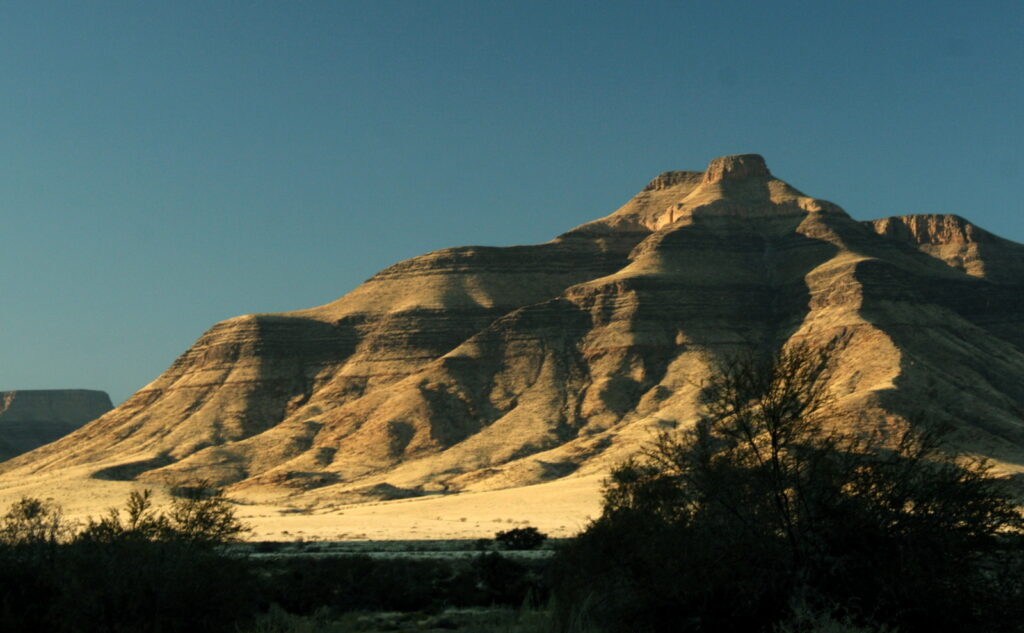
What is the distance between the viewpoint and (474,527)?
235 ft

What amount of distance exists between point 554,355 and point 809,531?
10593cm

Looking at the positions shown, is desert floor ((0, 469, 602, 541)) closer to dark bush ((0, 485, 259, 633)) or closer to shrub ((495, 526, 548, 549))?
shrub ((495, 526, 548, 549))

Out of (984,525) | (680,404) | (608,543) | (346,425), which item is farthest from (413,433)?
(984,525)

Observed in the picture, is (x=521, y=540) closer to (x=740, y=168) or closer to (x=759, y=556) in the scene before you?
(x=759, y=556)

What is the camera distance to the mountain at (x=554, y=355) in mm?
100812

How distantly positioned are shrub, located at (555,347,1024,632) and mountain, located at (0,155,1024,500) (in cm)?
6641

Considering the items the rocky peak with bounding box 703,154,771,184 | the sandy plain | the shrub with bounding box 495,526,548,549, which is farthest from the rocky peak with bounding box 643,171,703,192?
the shrub with bounding box 495,526,548,549

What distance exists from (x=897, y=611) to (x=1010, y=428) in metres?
78.5

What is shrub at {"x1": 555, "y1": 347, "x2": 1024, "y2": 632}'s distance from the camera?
16.1 meters

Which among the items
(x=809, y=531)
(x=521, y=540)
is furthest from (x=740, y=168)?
(x=809, y=531)

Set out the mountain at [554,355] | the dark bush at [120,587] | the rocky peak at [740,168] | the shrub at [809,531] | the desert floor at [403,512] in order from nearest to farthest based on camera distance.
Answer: the shrub at [809,531]
the dark bush at [120,587]
the desert floor at [403,512]
the mountain at [554,355]
the rocky peak at [740,168]

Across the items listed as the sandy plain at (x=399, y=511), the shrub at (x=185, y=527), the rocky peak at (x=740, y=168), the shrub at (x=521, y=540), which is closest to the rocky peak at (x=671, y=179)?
the rocky peak at (x=740, y=168)

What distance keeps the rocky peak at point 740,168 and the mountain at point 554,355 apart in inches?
145

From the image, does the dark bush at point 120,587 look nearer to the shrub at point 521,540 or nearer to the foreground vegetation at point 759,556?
the foreground vegetation at point 759,556
